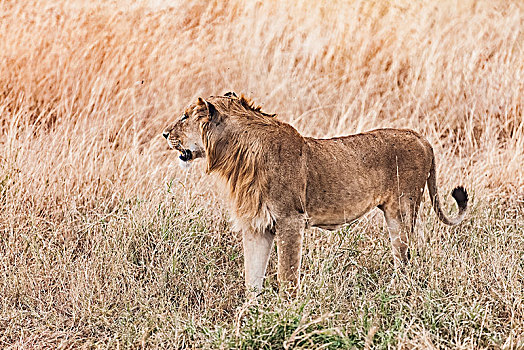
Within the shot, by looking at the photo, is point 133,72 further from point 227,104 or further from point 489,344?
point 489,344

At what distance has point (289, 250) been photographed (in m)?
4.38

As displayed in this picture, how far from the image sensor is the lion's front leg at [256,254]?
464cm

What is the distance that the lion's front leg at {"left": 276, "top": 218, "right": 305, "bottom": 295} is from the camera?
4359 millimetres

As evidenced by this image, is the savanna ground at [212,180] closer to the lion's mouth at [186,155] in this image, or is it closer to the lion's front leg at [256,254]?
the lion's front leg at [256,254]

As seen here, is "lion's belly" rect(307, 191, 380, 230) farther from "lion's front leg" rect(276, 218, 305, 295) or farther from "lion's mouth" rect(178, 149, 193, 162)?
"lion's mouth" rect(178, 149, 193, 162)

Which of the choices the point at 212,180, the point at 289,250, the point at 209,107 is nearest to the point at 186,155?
the point at 209,107

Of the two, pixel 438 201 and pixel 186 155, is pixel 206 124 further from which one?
pixel 438 201

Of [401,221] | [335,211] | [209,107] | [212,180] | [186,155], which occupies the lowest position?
[212,180]

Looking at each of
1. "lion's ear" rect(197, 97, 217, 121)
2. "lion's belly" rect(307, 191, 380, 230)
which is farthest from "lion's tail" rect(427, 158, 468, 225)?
"lion's ear" rect(197, 97, 217, 121)

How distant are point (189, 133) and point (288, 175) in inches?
26.3

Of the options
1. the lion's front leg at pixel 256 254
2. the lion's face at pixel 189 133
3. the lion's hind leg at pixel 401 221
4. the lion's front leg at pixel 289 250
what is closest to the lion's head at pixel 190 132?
the lion's face at pixel 189 133

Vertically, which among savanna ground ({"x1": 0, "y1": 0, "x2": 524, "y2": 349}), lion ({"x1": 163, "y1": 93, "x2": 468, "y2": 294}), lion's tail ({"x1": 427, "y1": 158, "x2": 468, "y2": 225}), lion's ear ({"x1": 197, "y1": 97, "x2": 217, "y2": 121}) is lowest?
savanna ground ({"x1": 0, "y1": 0, "x2": 524, "y2": 349})

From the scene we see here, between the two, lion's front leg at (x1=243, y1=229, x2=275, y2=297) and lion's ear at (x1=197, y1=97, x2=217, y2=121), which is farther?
lion's front leg at (x1=243, y1=229, x2=275, y2=297)

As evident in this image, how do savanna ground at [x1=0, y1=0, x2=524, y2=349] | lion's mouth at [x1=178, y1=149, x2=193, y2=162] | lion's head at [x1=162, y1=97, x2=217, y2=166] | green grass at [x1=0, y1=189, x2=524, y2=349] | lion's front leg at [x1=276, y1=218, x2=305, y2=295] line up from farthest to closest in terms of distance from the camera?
lion's mouth at [x1=178, y1=149, x2=193, y2=162] < lion's head at [x1=162, y1=97, x2=217, y2=166] < lion's front leg at [x1=276, y1=218, x2=305, y2=295] < savanna ground at [x1=0, y1=0, x2=524, y2=349] < green grass at [x1=0, y1=189, x2=524, y2=349]
